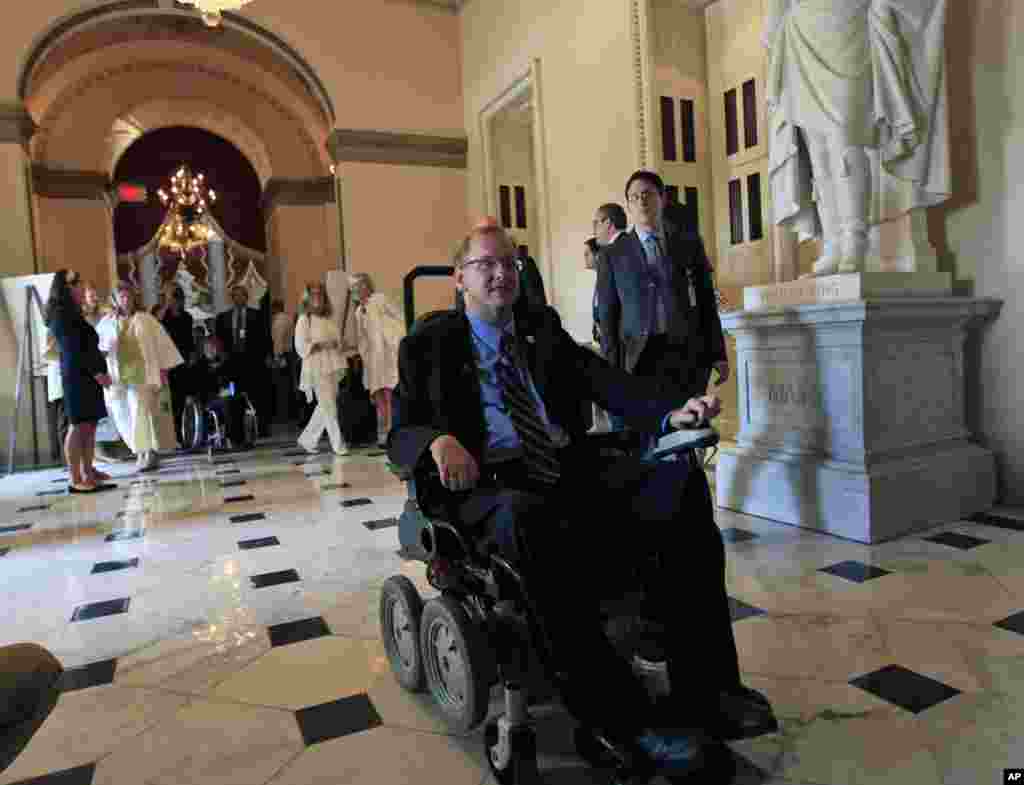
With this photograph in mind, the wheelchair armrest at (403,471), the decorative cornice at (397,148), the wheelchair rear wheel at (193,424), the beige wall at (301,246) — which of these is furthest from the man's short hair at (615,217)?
the beige wall at (301,246)

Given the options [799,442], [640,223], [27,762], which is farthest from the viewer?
[799,442]

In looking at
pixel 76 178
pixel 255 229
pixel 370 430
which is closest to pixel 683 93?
pixel 370 430

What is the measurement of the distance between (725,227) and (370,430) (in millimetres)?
3649

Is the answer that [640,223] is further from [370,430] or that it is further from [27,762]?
[370,430]

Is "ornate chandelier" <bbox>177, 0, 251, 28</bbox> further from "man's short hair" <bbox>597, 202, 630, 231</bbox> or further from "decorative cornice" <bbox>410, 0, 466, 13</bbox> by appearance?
"man's short hair" <bbox>597, 202, 630, 231</bbox>

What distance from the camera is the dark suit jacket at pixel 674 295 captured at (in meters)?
2.86

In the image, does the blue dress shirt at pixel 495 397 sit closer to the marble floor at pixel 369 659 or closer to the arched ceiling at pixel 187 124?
the marble floor at pixel 369 659

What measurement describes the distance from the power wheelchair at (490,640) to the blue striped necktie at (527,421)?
0.25 metres

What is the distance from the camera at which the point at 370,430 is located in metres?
7.00

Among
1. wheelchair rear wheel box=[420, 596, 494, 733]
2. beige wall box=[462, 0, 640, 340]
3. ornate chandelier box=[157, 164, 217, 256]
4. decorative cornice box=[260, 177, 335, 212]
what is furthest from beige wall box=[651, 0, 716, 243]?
ornate chandelier box=[157, 164, 217, 256]

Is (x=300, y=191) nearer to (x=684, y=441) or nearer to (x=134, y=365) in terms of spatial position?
(x=134, y=365)

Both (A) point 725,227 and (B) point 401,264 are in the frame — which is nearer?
(A) point 725,227

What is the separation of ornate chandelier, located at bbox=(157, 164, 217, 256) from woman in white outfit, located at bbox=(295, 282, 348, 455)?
26.8ft

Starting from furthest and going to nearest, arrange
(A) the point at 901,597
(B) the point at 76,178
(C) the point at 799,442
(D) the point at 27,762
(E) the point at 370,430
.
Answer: (B) the point at 76,178 < (E) the point at 370,430 < (C) the point at 799,442 < (A) the point at 901,597 < (D) the point at 27,762
